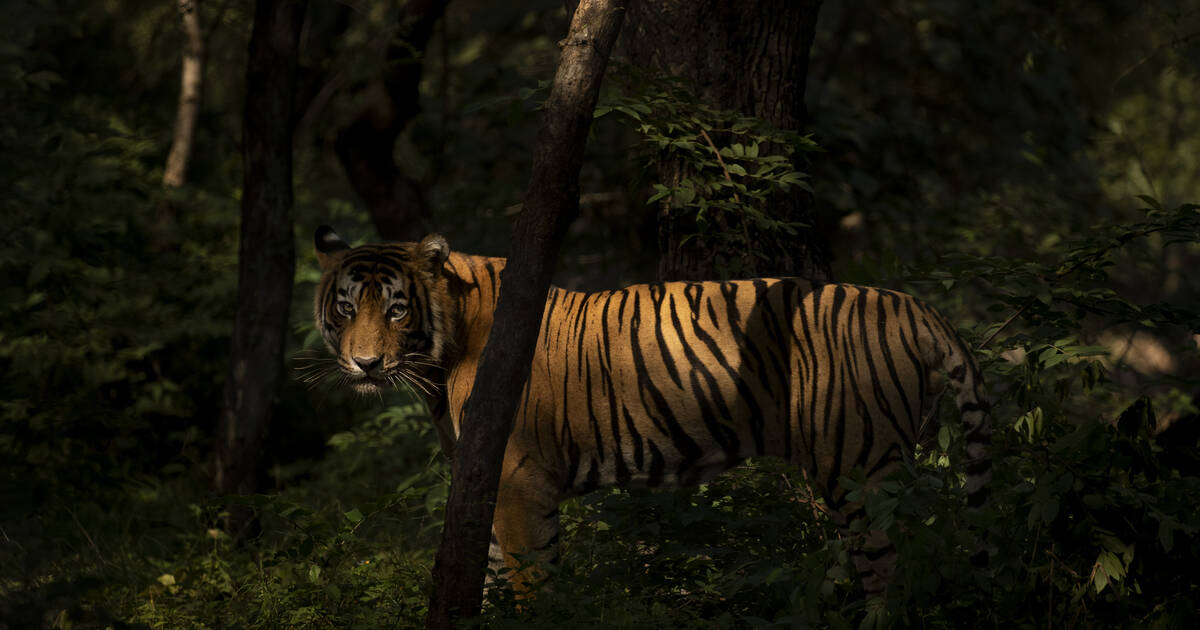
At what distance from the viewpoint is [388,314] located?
4570 millimetres

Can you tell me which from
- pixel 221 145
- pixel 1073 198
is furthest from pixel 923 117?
pixel 221 145

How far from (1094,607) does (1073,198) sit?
7071 mm

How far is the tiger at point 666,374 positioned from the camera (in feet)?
13.5

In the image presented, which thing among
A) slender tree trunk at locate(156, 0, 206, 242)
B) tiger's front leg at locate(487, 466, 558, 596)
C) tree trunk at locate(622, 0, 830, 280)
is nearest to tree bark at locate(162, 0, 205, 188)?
slender tree trunk at locate(156, 0, 206, 242)

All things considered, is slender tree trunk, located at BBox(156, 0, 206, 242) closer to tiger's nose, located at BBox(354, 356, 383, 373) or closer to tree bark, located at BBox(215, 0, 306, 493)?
tree bark, located at BBox(215, 0, 306, 493)

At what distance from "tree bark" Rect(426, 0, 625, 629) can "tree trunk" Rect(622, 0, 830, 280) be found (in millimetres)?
1663

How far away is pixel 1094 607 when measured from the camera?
395 cm

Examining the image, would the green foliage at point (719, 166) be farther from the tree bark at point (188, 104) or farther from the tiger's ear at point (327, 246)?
the tree bark at point (188, 104)

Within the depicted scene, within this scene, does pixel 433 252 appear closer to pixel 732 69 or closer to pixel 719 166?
pixel 719 166

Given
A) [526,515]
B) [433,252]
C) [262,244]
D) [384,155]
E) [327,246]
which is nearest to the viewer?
[526,515]

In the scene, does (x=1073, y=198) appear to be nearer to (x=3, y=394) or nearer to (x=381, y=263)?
(x=381, y=263)

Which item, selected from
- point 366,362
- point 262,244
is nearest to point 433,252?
point 366,362

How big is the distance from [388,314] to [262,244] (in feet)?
6.74

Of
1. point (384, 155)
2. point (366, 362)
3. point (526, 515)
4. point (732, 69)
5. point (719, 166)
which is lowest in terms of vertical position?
point (526, 515)
